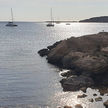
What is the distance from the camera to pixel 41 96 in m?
38.6

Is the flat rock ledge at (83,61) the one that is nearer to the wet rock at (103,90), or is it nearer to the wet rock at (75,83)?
the wet rock at (75,83)

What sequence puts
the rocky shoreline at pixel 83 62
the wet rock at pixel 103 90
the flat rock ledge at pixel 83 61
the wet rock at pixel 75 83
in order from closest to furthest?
the wet rock at pixel 103 90, the wet rock at pixel 75 83, the rocky shoreline at pixel 83 62, the flat rock ledge at pixel 83 61

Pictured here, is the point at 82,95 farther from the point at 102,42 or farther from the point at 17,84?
the point at 102,42

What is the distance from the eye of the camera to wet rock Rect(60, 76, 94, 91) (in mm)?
41641

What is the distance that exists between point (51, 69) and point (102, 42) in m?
13.8

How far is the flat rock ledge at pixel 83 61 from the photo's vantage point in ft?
142

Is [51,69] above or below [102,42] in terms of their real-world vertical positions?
below

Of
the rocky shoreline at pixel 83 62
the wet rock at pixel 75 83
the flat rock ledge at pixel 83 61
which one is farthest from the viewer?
the flat rock ledge at pixel 83 61

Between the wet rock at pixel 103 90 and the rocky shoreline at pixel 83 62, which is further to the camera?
the rocky shoreline at pixel 83 62

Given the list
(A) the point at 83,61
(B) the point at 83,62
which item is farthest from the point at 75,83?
(A) the point at 83,61

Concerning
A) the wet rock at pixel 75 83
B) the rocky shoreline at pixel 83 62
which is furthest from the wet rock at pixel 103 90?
the wet rock at pixel 75 83

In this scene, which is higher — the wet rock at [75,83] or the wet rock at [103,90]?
the wet rock at [75,83]

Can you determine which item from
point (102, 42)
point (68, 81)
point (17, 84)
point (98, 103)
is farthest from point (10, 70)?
point (98, 103)

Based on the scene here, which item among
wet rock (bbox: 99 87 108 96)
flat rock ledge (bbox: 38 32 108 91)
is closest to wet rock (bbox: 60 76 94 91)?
flat rock ledge (bbox: 38 32 108 91)
